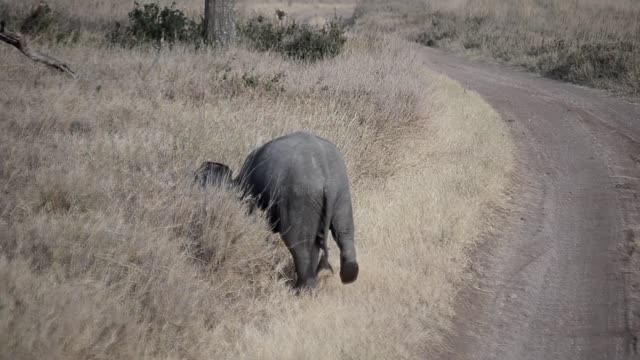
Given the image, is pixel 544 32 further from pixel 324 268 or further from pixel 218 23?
pixel 324 268

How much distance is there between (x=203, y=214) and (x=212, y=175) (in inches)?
15.2

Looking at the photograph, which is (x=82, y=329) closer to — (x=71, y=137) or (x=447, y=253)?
(x=71, y=137)

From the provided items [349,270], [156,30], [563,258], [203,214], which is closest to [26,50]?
[203,214]

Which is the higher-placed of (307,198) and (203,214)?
(307,198)

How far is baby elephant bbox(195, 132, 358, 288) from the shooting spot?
502cm

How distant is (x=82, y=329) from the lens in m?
3.78

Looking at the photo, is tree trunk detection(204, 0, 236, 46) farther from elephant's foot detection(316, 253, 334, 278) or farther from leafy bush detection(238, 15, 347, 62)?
elephant's foot detection(316, 253, 334, 278)

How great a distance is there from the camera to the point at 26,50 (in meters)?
8.73

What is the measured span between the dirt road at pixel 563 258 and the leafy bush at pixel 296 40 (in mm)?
4315

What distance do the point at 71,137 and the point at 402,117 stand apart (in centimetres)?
529

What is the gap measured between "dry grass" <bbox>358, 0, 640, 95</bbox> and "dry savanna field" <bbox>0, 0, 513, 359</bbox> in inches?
386

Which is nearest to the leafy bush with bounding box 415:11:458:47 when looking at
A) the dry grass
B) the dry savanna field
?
the dry grass

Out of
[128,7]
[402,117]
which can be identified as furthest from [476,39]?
[402,117]

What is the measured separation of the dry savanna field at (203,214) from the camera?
4.18 meters
